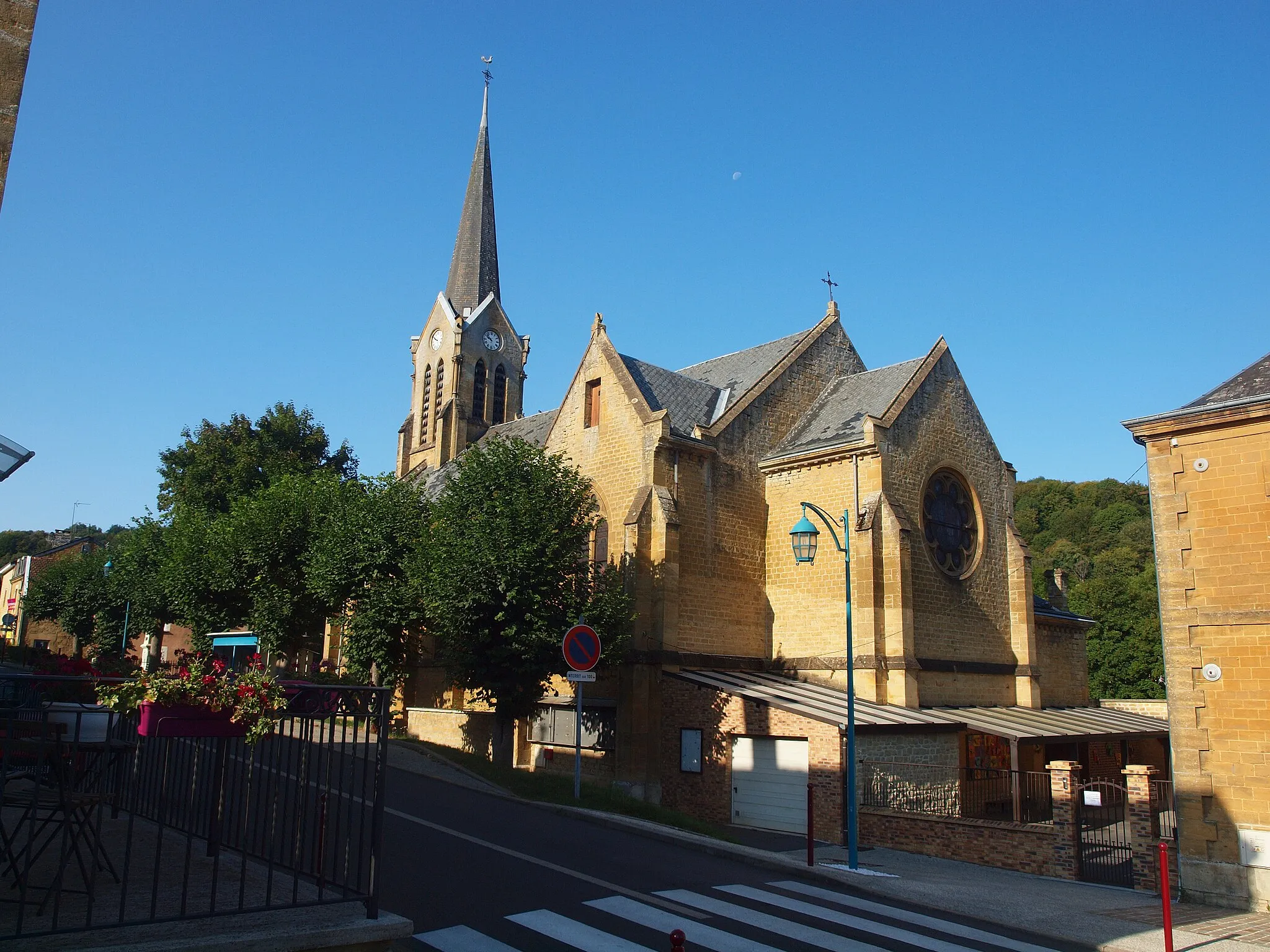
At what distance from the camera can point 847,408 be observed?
29.3 meters

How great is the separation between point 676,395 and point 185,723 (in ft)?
77.1

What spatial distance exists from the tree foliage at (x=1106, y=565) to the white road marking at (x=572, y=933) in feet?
118

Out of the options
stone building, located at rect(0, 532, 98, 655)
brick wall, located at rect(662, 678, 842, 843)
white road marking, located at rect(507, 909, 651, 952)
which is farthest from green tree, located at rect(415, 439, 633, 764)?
stone building, located at rect(0, 532, 98, 655)

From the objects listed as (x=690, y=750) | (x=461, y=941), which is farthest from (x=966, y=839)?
(x=461, y=941)

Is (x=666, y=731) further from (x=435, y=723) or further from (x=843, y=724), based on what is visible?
(x=435, y=723)

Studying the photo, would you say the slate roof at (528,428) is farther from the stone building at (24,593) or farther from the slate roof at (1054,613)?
the stone building at (24,593)

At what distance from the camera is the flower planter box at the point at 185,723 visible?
6758mm

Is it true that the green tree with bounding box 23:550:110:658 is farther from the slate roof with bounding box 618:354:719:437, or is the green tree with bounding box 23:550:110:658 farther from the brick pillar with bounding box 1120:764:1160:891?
the brick pillar with bounding box 1120:764:1160:891

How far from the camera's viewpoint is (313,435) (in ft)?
167

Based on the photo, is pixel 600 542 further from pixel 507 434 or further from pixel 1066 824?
pixel 1066 824

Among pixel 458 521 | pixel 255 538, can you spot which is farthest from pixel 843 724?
pixel 255 538

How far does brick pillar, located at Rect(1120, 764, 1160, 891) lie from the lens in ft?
48.7

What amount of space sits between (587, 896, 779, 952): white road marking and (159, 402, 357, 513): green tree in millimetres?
38853

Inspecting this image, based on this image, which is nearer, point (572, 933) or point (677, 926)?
point (572, 933)
